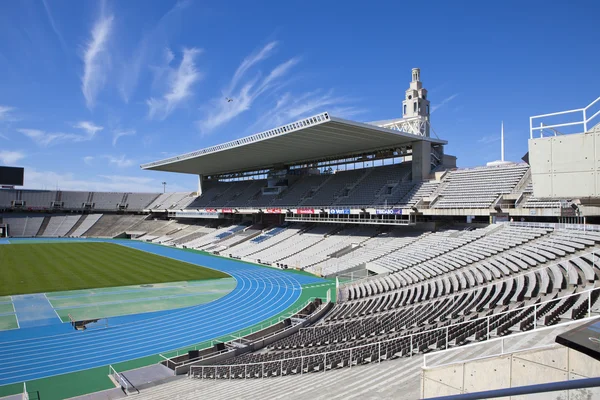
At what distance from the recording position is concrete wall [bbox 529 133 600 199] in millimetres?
4918

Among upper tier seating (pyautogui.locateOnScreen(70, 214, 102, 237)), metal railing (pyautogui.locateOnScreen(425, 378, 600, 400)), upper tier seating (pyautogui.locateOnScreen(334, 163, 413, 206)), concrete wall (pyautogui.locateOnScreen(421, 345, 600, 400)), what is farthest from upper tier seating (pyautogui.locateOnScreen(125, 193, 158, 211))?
metal railing (pyautogui.locateOnScreen(425, 378, 600, 400))

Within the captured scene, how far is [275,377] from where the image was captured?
481 inches

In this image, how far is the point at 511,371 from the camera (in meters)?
5.61

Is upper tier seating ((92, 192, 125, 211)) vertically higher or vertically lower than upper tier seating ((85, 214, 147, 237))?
higher

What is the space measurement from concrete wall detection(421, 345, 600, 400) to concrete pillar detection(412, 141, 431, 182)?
33.4 metres

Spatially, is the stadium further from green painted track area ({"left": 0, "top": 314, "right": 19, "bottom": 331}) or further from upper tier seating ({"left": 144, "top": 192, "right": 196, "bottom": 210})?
upper tier seating ({"left": 144, "top": 192, "right": 196, "bottom": 210})

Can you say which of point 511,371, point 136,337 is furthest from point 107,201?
point 511,371

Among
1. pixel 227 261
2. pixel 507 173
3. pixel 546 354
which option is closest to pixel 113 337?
pixel 546 354

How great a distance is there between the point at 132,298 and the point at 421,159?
25804 millimetres

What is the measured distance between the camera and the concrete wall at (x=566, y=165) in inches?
194

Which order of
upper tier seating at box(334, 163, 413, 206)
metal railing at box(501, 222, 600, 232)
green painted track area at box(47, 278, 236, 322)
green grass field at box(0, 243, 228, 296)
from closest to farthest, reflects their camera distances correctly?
metal railing at box(501, 222, 600, 232), green painted track area at box(47, 278, 236, 322), green grass field at box(0, 243, 228, 296), upper tier seating at box(334, 163, 413, 206)

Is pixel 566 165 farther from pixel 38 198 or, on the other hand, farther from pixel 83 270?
pixel 38 198

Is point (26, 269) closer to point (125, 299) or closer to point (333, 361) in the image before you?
point (125, 299)

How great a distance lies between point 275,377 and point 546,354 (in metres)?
8.45
